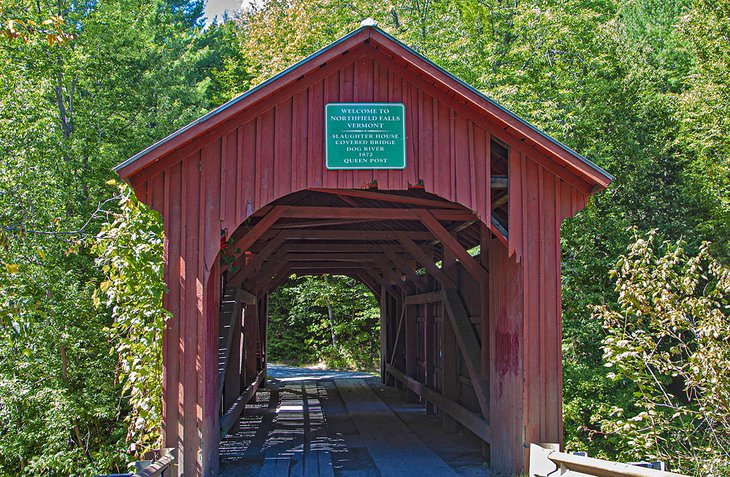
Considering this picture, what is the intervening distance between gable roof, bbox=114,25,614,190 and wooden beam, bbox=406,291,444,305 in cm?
414

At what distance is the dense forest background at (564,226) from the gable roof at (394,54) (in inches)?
24.4

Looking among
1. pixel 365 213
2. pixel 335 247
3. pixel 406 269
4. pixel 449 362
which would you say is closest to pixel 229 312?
pixel 365 213

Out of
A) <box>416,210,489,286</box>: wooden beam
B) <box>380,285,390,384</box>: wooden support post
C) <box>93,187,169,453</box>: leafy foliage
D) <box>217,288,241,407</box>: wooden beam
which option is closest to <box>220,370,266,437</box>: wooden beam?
<box>217,288,241,407</box>: wooden beam

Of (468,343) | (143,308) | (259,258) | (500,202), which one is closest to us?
(143,308)

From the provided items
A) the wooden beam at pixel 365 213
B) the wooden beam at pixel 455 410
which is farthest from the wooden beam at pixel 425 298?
the wooden beam at pixel 365 213

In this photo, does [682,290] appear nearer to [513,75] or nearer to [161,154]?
[161,154]

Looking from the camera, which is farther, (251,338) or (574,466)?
(251,338)

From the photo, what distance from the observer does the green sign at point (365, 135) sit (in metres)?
7.02

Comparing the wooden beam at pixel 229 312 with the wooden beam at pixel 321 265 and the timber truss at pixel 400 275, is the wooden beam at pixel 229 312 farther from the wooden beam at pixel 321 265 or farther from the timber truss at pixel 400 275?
the wooden beam at pixel 321 265

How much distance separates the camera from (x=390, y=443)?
10.1 meters

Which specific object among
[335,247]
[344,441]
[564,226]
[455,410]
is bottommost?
[344,441]

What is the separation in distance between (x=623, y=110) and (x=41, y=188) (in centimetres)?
1263

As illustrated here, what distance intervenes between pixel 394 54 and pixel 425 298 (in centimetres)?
649

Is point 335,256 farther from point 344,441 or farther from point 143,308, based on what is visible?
point 143,308
